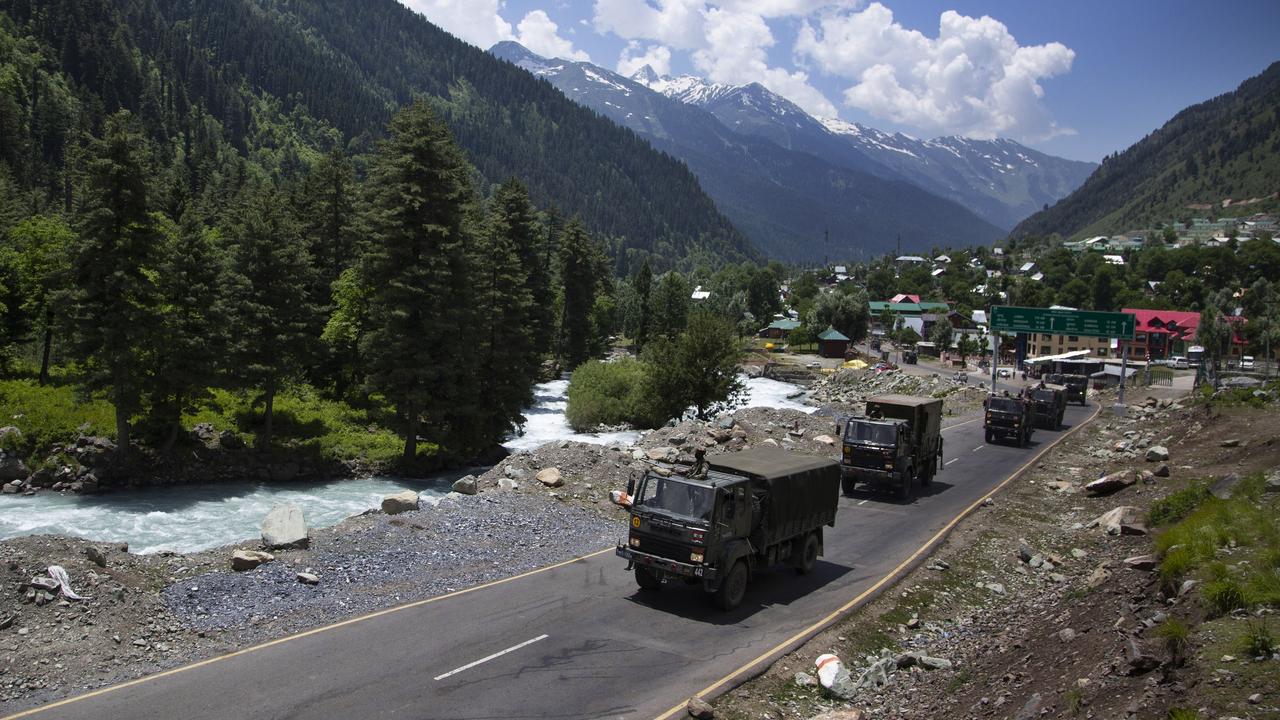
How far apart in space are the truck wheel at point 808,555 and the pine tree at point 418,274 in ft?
75.6

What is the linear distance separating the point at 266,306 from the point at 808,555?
3126 cm

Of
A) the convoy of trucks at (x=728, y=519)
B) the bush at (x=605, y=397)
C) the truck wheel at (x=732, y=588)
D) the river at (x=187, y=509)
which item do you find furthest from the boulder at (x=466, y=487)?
the bush at (x=605, y=397)

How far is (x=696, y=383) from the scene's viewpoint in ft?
149

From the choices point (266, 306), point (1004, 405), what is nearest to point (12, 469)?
point (266, 306)

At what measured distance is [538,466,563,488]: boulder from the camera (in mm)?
25688

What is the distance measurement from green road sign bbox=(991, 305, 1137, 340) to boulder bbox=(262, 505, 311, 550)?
63096 millimetres

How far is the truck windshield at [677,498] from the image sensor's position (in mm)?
15602

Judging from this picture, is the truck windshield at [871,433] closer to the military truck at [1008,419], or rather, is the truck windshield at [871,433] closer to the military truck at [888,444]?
the military truck at [888,444]

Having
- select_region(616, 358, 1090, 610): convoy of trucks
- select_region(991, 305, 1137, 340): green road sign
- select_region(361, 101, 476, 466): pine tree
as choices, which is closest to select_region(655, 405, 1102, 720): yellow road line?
select_region(616, 358, 1090, 610): convoy of trucks

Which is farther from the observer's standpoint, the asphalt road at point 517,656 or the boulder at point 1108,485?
the boulder at point 1108,485

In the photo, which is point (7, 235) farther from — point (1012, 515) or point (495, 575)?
point (1012, 515)

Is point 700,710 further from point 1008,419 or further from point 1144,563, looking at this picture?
point 1008,419

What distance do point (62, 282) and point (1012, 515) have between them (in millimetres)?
38972

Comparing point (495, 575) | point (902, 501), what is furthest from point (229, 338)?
point (902, 501)
